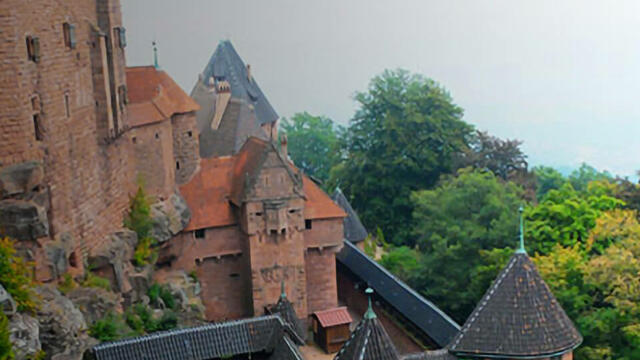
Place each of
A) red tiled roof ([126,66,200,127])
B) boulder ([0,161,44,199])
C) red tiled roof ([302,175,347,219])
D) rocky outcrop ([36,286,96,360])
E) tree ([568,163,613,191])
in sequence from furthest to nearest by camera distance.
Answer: tree ([568,163,613,191]) < red tiled roof ([302,175,347,219]) < red tiled roof ([126,66,200,127]) < boulder ([0,161,44,199]) < rocky outcrop ([36,286,96,360])

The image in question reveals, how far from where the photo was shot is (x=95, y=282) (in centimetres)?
2745

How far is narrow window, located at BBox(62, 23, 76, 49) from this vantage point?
87.7 ft

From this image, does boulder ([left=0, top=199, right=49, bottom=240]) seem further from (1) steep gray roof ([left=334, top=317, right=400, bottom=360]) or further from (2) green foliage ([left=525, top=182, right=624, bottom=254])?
(2) green foliage ([left=525, top=182, right=624, bottom=254])

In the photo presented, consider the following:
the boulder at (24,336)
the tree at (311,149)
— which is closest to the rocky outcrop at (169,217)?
the boulder at (24,336)

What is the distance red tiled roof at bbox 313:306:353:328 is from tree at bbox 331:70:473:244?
1652 cm

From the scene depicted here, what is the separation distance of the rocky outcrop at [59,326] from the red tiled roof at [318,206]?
12.8m

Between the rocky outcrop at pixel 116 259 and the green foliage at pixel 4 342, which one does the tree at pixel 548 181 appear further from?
the green foliage at pixel 4 342

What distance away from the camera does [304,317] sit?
34375 millimetres

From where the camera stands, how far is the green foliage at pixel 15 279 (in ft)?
68.3

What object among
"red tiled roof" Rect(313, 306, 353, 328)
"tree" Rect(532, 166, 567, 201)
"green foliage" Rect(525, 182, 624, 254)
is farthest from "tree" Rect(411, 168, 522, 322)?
"tree" Rect(532, 166, 567, 201)

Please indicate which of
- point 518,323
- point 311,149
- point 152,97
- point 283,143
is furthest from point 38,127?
point 311,149

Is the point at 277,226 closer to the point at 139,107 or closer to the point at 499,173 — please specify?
the point at 139,107

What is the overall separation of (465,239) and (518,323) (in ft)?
52.6

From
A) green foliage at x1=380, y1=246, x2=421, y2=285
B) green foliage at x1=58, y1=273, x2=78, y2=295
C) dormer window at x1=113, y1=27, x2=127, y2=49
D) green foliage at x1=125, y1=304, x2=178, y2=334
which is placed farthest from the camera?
green foliage at x1=380, y1=246, x2=421, y2=285
